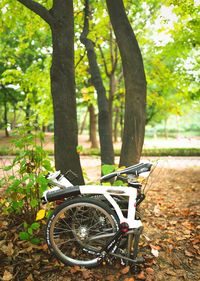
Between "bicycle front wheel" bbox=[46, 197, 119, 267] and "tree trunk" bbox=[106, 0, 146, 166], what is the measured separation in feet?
5.31

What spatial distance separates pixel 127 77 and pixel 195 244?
3060 millimetres

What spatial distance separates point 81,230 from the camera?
11.1ft

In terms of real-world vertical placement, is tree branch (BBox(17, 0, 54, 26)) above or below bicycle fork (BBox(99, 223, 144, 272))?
above

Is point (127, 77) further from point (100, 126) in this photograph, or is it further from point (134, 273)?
point (134, 273)

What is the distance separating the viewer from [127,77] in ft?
15.3

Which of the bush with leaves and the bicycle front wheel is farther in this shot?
the bush with leaves

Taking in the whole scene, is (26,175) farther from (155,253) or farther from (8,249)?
(155,253)

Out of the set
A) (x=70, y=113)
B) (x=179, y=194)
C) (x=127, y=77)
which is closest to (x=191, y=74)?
(x=179, y=194)

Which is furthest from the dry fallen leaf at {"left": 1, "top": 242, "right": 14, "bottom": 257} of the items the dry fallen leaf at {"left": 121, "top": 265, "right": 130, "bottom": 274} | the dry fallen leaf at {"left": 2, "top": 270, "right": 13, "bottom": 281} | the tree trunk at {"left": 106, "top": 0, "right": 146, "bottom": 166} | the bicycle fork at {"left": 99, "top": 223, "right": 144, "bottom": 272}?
the tree trunk at {"left": 106, "top": 0, "right": 146, "bottom": 166}

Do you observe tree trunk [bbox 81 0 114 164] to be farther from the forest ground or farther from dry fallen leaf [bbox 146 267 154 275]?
dry fallen leaf [bbox 146 267 154 275]

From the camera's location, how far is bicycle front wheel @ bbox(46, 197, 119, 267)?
10.3 feet

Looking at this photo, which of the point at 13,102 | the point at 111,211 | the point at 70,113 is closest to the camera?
the point at 111,211

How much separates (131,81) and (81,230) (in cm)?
274

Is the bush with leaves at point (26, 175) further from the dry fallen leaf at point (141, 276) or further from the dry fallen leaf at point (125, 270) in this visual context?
the dry fallen leaf at point (141, 276)
